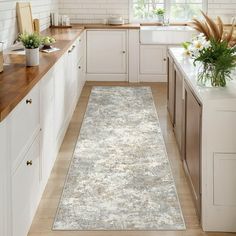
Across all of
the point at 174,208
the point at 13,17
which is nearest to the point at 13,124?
the point at 174,208

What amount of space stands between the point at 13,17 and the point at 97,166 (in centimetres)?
190

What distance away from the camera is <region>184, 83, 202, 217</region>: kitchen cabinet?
10.6ft

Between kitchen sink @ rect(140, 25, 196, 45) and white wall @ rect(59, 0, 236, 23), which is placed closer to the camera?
kitchen sink @ rect(140, 25, 196, 45)

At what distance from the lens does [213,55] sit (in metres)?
3.35

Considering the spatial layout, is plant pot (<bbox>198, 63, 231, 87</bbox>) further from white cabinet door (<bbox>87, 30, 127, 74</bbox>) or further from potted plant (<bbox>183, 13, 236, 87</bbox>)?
white cabinet door (<bbox>87, 30, 127, 74</bbox>)

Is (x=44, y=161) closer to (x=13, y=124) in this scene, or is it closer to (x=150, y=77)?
(x=13, y=124)

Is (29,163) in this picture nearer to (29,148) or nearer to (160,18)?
(29,148)

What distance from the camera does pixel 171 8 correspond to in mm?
8648

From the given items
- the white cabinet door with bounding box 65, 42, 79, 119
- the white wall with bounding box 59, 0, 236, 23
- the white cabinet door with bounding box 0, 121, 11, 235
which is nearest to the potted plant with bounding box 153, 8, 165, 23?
the white wall with bounding box 59, 0, 236, 23

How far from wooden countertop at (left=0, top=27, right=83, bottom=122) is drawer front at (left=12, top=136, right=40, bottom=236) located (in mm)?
406

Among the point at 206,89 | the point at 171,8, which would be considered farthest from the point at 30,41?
the point at 171,8

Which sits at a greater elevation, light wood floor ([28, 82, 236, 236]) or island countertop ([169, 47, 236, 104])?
island countertop ([169, 47, 236, 104])

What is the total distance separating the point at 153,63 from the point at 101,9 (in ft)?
4.28

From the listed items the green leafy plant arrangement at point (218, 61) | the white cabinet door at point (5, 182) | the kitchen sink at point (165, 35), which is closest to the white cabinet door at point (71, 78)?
the kitchen sink at point (165, 35)
